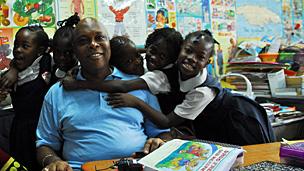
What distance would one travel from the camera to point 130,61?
1824 millimetres

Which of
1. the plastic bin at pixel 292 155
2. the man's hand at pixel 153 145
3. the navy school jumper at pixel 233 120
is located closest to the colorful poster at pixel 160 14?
the navy school jumper at pixel 233 120

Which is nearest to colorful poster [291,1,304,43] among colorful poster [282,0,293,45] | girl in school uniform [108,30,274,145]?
colorful poster [282,0,293,45]

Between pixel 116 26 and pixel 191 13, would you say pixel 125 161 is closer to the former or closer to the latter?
pixel 116 26

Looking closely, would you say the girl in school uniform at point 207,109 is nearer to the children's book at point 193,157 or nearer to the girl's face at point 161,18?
the children's book at point 193,157

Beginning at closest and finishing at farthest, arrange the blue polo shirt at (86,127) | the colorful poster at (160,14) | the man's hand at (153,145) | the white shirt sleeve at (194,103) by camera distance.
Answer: the man's hand at (153,145)
the blue polo shirt at (86,127)
the white shirt sleeve at (194,103)
the colorful poster at (160,14)

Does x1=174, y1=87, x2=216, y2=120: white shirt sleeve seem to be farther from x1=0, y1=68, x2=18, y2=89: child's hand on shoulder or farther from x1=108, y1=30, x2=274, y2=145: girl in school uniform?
x1=0, y1=68, x2=18, y2=89: child's hand on shoulder

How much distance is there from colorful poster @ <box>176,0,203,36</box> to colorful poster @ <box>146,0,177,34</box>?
6 cm

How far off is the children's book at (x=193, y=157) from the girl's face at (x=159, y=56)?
2.17ft

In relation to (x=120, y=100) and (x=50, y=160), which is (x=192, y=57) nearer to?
(x=120, y=100)

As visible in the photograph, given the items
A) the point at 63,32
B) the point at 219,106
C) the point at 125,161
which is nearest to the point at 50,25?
the point at 63,32

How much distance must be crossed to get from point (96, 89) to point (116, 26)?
99cm

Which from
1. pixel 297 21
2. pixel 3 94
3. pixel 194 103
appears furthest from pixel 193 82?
pixel 297 21

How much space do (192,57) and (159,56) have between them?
204mm

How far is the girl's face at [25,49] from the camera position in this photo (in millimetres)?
1854
